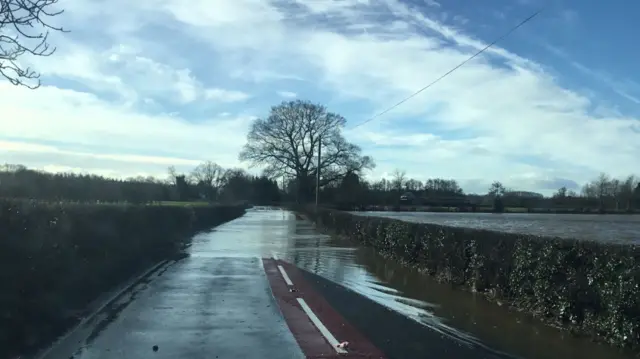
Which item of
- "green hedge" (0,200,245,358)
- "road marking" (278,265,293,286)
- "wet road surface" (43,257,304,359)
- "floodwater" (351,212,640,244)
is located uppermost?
"floodwater" (351,212,640,244)

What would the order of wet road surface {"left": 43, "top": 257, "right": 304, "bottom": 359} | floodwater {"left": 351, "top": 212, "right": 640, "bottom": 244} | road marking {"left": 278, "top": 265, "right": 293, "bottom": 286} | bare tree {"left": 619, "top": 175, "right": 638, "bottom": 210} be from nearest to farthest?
wet road surface {"left": 43, "top": 257, "right": 304, "bottom": 359} → road marking {"left": 278, "top": 265, "right": 293, "bottom": 286} → floodwater {"left": 351, "top": 212, "right": 640, "bottom": 244} → bare tree {"left": 619, "top": 175, "right": 638, "bottom": 210}

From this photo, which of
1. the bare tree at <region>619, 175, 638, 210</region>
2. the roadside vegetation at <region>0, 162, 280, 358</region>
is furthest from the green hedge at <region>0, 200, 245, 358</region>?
the bare tree at <region>619, 175, 638, 210</region>

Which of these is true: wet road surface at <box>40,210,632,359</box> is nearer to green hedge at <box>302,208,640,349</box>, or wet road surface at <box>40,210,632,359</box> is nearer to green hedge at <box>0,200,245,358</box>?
green hedge at <box>302,208,640,349</box>

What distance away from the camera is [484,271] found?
511 inches

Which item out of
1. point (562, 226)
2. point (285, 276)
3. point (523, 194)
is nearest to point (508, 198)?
point (523, 194)

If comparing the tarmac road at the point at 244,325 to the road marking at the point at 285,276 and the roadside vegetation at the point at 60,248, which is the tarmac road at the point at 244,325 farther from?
the roadside vegetation at the point at 60,248

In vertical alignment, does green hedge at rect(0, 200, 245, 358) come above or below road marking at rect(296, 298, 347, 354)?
above

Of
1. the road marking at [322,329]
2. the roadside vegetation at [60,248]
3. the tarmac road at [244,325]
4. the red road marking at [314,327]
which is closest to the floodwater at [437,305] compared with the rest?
the tarmac road at [244,325]

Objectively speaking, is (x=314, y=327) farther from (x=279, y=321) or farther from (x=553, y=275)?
(x=553, y=275)

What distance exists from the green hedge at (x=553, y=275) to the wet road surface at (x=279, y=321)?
11.9 inches

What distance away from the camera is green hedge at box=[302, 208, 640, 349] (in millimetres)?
A: 8250

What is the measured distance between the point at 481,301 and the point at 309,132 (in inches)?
2650

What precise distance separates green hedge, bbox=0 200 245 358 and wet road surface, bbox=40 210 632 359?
1.68 feet

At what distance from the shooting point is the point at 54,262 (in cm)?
1051
